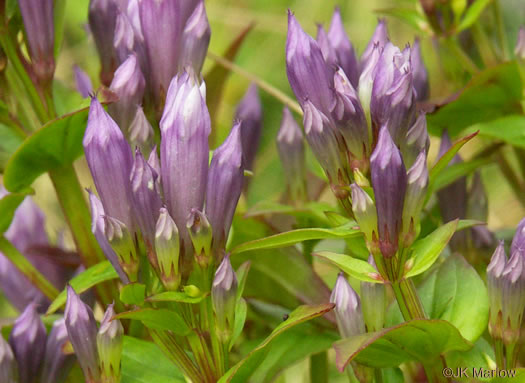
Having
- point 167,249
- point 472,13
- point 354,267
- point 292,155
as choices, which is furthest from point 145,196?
point 472,13

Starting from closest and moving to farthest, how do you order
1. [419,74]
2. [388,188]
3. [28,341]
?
[388,188]
[28,341]
[419,74]

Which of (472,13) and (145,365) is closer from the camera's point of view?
(145,365)

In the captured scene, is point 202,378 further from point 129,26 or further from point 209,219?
point 129,26

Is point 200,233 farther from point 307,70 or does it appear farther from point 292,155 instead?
point 292,155

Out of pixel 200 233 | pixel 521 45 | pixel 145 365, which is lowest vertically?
pixel 145 365

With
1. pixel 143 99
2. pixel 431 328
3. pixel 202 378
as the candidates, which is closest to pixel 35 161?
pixel 143 99

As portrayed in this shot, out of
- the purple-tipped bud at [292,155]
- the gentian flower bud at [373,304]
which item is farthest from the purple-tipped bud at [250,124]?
the gentian flower bud at [373,304]

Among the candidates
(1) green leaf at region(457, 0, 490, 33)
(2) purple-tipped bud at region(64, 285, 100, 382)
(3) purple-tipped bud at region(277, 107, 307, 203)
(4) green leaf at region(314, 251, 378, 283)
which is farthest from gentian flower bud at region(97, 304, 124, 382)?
(1) green leaf at region(457, 0, 490, 33)
